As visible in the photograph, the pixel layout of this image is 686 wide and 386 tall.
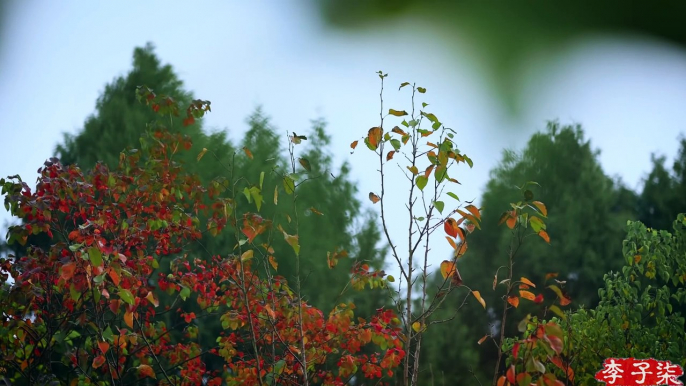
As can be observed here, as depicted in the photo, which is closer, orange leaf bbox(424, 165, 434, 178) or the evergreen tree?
orange leaf bbox(424, 165, 434, 178)

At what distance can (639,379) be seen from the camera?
8.30ft

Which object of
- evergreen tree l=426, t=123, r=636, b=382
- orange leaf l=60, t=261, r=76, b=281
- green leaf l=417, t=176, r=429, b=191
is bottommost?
orange leaf l=60, t=261, r=76, b=281

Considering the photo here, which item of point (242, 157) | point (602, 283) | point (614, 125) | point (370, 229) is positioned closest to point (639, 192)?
point (614, 125)

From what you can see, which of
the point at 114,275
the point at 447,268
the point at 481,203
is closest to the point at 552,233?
the point at 481,203

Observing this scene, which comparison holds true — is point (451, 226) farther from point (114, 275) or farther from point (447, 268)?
point (114, 275)

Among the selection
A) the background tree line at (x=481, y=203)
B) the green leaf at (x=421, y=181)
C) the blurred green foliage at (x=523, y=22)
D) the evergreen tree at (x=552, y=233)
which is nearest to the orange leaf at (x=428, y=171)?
the green leaf at (x=421, y=181)

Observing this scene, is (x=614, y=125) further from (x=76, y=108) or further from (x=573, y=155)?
(x=76, y=108)

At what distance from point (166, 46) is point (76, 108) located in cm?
97

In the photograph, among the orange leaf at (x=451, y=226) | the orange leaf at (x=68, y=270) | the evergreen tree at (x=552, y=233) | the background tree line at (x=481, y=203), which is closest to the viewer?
the orange leaf at (x=68, y=270)

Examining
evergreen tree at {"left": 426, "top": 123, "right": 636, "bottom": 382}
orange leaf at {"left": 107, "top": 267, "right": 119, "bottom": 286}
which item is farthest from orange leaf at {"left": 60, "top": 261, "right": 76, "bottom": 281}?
evergreen tree at {"left": 426, "top": 123, "right": 636, "bottom": 382}

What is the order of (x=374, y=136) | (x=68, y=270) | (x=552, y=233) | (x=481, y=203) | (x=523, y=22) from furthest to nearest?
1. (x=481, y=203)
2. (x=552, y=233)
3. (x=374, y=136)
4. (x=523, y=22)
5. (x=68, y=270)

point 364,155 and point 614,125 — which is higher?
point 614,125

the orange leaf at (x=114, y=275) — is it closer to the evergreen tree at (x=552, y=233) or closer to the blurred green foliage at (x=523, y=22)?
the blurred green foliage at (x=523, y=22)

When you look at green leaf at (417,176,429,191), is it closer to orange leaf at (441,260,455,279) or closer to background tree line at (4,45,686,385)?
orange leaf at (441,260,455,279)
